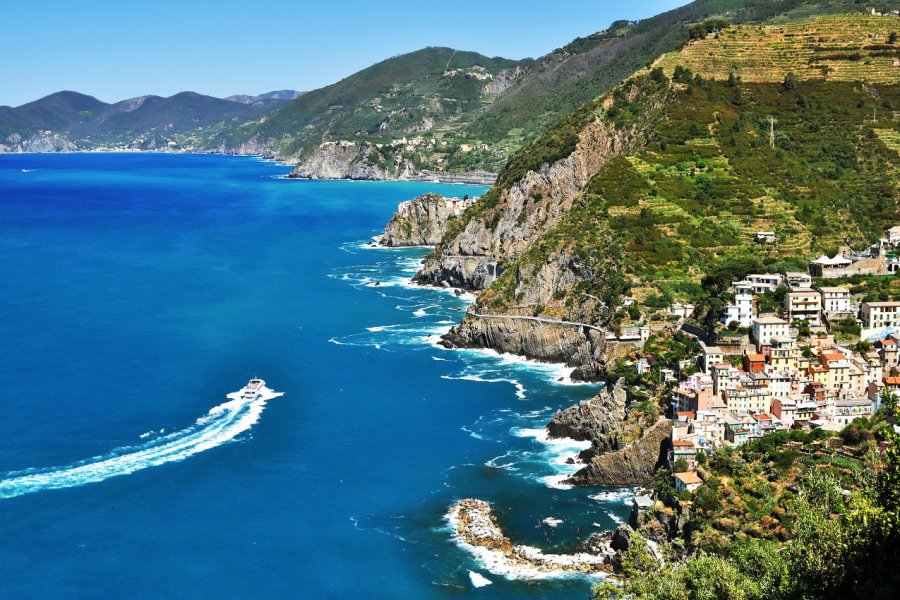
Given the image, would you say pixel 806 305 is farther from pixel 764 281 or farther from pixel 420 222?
pixel 420 222

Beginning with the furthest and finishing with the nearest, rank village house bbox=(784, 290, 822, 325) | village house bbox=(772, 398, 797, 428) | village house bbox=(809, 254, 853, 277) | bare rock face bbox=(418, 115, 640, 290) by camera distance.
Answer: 1. bare rock face bbox=(418, 115, 640, 290)
2. village house bbox=(809, 254, 853, 277)
3. village house bbox=(784, 290, 822, 325)
4. village house bbox=(772, 398, 797, 428)

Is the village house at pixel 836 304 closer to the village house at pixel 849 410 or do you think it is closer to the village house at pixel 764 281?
the village house at pixel 764 281

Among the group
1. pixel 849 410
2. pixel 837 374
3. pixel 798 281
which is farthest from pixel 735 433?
pixel 798 281

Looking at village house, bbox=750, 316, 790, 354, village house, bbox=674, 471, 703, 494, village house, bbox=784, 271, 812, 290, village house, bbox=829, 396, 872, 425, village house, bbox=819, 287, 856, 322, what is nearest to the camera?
village house, bbox=674, 471, 703, 494

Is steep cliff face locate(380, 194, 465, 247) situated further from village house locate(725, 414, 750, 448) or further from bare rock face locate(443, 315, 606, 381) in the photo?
village house locate(725, 414, 750, 448)

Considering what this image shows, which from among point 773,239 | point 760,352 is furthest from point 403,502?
point 773,239

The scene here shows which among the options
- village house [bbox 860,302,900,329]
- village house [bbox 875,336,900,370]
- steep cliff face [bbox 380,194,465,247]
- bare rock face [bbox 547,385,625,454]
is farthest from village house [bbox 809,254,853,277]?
steep cliff face [bbox 380,194,465,247]

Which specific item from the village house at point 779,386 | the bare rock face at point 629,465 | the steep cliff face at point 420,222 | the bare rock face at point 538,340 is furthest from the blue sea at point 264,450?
the steep cliff face at point 420,222
